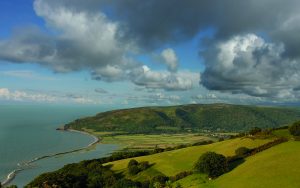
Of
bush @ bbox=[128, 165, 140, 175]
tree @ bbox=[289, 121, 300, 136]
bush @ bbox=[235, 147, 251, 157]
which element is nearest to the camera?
bush @ bbox=[235, 147, 251, 157]

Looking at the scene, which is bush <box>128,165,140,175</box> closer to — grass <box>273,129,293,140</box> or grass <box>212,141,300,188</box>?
grass <box>212,141,300,188</box>

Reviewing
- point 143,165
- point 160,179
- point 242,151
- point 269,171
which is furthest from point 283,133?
point 143,165

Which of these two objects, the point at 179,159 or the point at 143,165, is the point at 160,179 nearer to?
the point at 143,165

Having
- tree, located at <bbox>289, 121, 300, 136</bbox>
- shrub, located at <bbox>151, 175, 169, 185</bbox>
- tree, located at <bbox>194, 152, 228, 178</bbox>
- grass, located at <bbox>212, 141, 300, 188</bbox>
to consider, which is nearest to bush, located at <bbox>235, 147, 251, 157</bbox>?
grass, located at <bbox>212, 141, 300, 188</bbox>

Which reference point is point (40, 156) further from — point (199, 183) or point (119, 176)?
point (199, 183)

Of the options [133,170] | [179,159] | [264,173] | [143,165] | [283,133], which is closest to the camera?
[264,173]

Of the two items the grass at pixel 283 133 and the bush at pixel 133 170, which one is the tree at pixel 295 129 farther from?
the bush at pixel 133 170
